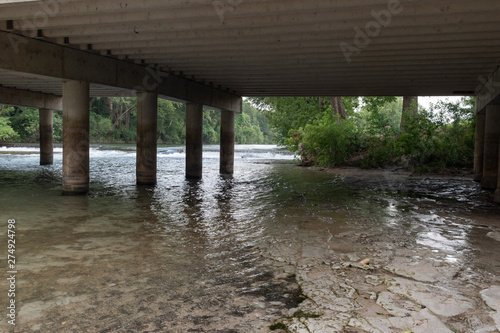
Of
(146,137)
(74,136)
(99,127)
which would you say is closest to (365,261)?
(74,136)

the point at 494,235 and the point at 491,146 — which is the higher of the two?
the point at 491,146

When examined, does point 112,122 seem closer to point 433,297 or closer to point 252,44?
point 252,44

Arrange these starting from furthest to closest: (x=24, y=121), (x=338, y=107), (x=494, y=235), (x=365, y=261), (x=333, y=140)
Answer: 1. (x=24, y=121)
2. (x=338, y=107)
3. (x=333, y=140)
4. (x=494, y=235)
5. (x=365, y=261)

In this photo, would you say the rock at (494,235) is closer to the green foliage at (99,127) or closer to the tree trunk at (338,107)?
the tree trunk at (338,107)

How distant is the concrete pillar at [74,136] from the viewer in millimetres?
12109

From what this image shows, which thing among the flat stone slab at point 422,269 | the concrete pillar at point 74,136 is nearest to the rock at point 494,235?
the flat stone slab at point 422,269

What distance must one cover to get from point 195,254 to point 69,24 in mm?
6530

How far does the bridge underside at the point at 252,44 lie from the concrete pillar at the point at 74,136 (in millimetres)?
120

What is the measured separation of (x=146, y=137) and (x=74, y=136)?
317 cm

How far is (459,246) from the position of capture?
263 inches

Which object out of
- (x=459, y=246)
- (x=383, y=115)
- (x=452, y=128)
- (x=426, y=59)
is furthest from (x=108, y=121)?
(x=459, y=246)

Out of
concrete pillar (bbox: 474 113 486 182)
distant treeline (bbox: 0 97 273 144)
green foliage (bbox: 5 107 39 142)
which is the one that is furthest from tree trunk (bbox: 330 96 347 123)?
green foliage (bbox: 5 107 39 142)

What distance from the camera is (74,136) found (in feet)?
40.0

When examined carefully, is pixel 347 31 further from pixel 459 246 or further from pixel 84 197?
pixel 84 197
